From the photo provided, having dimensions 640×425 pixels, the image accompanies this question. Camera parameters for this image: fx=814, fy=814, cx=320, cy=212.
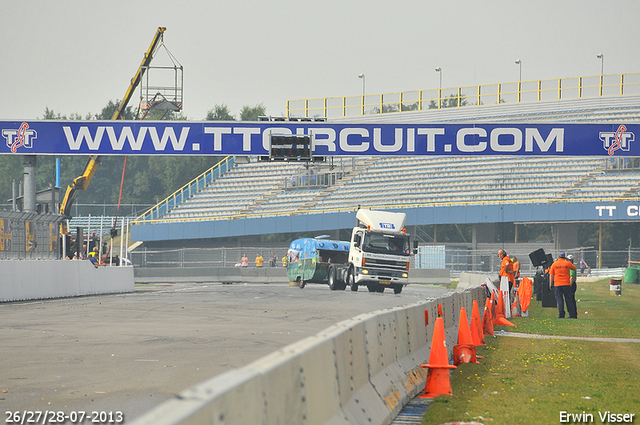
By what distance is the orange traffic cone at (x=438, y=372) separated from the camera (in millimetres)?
8859

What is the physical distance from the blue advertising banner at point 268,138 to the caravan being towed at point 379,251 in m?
6.55

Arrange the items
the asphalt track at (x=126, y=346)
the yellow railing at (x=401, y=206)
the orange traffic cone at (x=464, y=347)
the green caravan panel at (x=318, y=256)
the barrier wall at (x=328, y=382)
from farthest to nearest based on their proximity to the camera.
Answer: the yellow railing at (x=401, y=206), the green caravan panel at (x=318, y=256), the orange traffic cone at (x=464, y=347), the asphalt track at (x=126, y=346), the barrier wall at (x=328, y=382)

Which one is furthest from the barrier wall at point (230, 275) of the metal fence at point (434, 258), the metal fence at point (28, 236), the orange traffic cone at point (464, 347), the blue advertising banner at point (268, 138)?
the orange traffic cone at point (464, 347)

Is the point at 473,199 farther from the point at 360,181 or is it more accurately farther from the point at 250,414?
the point at 250,414

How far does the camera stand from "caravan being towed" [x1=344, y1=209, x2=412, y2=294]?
34156 millimetres

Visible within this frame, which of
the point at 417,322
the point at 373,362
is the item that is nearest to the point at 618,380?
the point at 417,322

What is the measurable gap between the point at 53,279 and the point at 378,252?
14.0m

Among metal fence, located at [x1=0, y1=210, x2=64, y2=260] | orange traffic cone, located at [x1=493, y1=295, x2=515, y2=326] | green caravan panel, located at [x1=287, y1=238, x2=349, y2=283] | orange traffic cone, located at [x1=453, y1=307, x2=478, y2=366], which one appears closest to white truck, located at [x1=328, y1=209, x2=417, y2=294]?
green caravan panel, located at [x1=287, y1=238, x2=349, y2=283]

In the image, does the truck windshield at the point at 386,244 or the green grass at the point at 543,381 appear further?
the truck windshield at the point at 386,244

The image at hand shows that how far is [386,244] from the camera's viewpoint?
34656 millimetres

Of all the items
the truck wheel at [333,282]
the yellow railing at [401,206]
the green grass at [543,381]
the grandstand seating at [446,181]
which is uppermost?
Result: the grandstand seating at [446,181]

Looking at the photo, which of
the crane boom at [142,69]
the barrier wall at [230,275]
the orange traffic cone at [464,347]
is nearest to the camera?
the orange traffic cone at [464,347]

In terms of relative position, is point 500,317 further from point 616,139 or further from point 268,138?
point 268,138

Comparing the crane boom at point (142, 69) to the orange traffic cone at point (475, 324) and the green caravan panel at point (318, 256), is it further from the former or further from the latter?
the orange traffic cone at point (475, 324)
